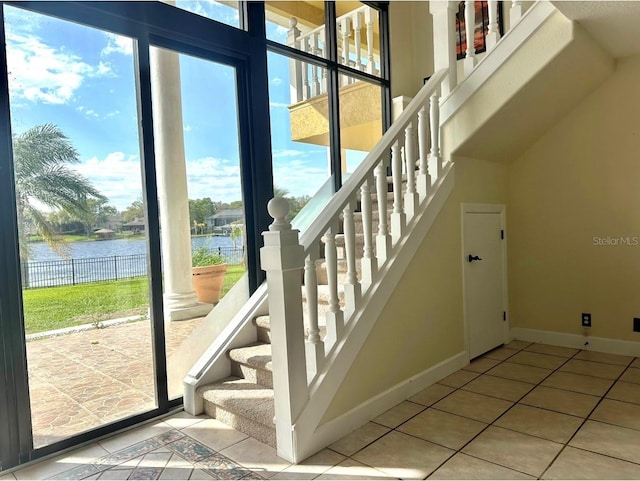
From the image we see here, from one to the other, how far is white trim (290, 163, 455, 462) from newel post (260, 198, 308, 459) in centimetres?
7

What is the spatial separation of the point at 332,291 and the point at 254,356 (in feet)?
2.55

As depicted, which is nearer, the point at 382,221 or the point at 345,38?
the point at 382,221

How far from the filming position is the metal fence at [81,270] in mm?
2191

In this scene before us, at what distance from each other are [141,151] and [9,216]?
79cm

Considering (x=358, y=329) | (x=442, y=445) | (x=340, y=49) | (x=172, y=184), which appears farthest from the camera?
(x=340, y=49)

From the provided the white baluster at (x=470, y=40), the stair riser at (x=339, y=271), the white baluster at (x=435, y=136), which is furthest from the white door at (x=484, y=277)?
the white baluster at (x=470, y=40)

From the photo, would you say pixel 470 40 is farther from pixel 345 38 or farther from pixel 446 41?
pixel 345 38

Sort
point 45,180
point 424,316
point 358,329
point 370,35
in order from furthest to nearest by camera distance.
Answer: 1. point 370,35
2. point 424,316
3. point 358,329
4. point 45,180

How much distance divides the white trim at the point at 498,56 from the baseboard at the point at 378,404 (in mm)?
1832

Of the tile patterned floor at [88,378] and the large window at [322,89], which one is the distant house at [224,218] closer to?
the large window at [322,89]

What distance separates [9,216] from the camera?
82.3 inches

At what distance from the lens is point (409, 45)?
488 cm

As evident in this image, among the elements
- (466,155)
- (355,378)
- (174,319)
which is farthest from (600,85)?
(174,319)

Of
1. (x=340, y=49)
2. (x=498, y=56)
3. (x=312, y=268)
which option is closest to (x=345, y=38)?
(x=340, y=49)
